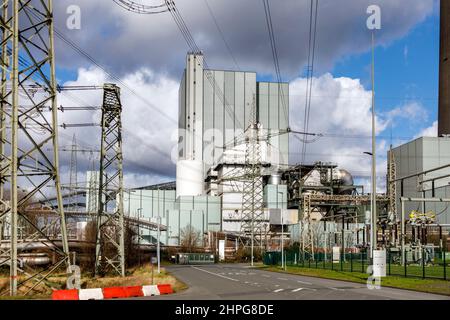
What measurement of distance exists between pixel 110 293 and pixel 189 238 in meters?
81.9

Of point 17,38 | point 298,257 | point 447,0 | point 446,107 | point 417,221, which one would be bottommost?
point 298,257

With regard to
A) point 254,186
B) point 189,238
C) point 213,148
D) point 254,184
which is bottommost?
point 189,238

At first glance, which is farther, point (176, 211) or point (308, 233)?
point (176, 211)

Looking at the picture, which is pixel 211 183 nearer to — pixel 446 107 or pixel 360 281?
pixel 446 107

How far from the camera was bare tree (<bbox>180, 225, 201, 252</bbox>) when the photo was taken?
103750 millimetres

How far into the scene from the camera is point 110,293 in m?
24.9

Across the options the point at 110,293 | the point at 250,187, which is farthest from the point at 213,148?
the point at 110,293

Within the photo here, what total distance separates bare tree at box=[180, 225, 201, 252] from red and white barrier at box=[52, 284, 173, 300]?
74914 millimetres

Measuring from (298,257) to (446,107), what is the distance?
4587cm

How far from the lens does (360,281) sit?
3575 centimetres

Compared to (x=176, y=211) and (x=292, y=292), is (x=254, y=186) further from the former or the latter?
(x=292, y=292)

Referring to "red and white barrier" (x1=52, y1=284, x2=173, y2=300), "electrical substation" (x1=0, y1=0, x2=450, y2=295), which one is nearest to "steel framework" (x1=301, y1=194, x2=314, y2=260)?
"electrical substation" (x1=0, y1=0, x2=450, y2=295)

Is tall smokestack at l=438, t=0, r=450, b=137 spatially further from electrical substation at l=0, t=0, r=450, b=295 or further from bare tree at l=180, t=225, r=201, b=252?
bare tree at l=180, t=225, r=201, b=252
